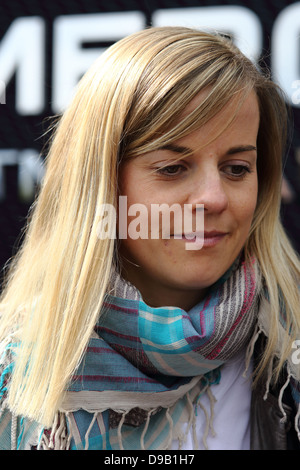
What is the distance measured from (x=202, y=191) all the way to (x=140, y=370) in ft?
1.43

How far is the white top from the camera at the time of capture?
126 centimetres

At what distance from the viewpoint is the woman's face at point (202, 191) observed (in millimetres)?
1168

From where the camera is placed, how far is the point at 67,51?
7.07 ft

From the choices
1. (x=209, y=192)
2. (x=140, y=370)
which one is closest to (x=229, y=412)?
(x=140, y=370)

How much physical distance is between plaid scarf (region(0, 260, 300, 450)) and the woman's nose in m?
0.23

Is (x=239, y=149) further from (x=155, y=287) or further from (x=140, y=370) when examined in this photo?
(x=140, y=370)

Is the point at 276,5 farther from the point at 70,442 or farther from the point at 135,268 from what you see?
the point at 70,442

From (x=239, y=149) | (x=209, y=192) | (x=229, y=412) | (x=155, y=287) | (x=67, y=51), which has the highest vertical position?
(x=67, y=51)

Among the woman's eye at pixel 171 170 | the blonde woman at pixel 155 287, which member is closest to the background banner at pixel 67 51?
the blonde woman at pixel 155 287

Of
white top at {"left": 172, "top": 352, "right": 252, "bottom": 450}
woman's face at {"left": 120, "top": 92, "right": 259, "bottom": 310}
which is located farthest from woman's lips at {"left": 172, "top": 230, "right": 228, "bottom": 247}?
white top at {"left": 172, "top": 352, "right": 252, "bottom": 450}

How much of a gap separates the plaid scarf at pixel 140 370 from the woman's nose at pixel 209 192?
0.75ft

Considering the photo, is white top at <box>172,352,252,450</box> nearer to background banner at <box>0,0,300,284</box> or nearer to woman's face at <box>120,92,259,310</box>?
woman's face at <box>120,92,259,310</box>

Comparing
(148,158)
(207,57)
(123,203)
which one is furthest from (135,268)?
(207,57)

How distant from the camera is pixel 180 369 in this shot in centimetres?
123
